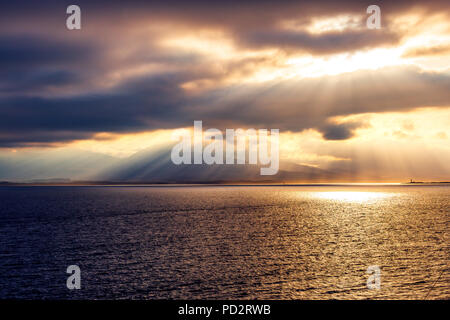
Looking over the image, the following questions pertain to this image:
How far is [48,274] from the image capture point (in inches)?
2087

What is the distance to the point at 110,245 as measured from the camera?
76688 millimetres

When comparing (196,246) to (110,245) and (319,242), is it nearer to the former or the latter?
(110,245)
